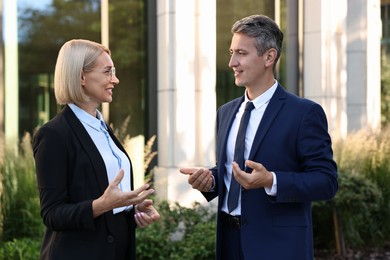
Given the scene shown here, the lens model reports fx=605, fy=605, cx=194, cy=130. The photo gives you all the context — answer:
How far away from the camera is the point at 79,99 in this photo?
2.87 metres

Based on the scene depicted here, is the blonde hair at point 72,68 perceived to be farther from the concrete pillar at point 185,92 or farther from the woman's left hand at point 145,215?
the concrete pillar at point 185,92

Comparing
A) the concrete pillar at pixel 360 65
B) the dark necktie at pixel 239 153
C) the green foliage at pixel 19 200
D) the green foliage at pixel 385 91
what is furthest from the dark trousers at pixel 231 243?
the green foliage at pixel 385 91

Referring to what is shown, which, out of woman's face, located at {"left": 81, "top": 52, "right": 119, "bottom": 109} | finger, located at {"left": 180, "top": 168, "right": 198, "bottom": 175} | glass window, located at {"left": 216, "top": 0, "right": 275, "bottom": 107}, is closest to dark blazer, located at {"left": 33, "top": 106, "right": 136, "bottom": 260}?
woman's face, located at {"left": 81, "top": 52, "right": 119, "bottom": 109}

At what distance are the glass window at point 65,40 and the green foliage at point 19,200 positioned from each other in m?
1.26

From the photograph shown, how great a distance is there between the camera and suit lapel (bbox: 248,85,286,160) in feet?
10.1

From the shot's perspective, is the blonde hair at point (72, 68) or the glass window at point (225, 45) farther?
the glass window at point (225, 45)

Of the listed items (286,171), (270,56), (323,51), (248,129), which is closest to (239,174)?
(286,171)

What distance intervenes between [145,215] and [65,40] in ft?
18.5

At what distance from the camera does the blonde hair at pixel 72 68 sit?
112 inches

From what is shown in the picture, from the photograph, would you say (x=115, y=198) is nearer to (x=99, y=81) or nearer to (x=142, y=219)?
(x=142, y=219)

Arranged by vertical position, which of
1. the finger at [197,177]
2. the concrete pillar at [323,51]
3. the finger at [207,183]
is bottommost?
the finger at [207,183]

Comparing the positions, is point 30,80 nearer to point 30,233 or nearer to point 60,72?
point 30,233

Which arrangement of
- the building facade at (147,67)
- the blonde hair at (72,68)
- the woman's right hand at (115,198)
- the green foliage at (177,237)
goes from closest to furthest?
the woman's right hand at (115,198), the blonde hair at (72,68), the green foliage at (177,237), the building facade at (147,67)

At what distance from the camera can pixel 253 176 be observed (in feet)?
9.12
